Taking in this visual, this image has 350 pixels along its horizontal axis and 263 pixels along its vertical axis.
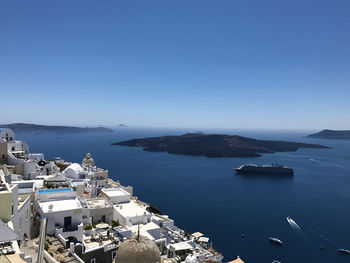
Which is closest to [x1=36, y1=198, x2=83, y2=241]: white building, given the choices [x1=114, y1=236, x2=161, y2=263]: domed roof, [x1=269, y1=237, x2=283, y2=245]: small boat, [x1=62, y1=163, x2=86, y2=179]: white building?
[x1=114, y1=236, x2=161, y2=263]: domed roof

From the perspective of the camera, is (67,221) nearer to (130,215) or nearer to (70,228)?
(70,228)

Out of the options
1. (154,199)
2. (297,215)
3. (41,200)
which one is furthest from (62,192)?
(297,215)

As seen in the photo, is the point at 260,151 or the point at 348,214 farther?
the point at 260,151

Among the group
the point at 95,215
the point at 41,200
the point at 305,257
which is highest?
the point at 41,200

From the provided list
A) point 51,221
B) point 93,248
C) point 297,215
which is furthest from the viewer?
point 297,215

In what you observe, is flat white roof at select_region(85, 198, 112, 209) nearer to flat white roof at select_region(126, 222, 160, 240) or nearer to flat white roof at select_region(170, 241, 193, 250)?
flat white roof at select_region(126, 222, 160, 240)

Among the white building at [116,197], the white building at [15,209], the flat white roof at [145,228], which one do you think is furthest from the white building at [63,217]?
the white building at [116,197]

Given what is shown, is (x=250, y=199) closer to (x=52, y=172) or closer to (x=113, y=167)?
(x=52, y=172)
